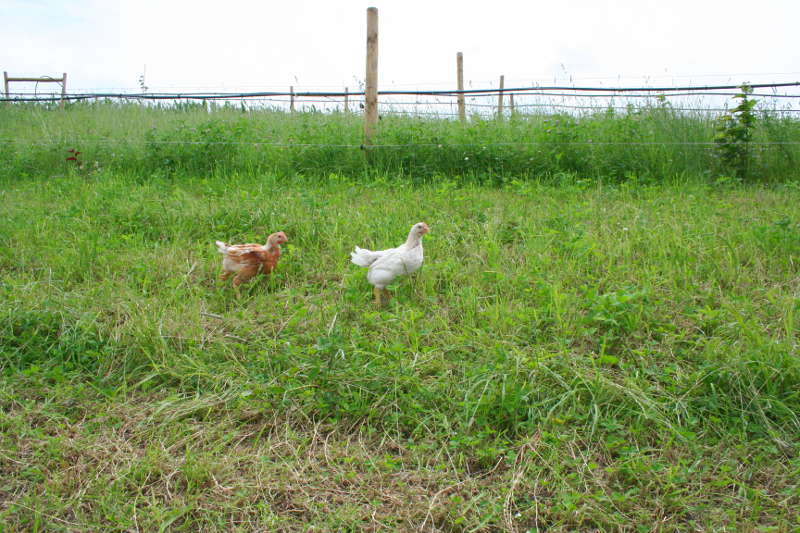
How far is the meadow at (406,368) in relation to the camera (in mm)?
2496

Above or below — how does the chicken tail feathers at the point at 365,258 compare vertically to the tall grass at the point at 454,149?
below

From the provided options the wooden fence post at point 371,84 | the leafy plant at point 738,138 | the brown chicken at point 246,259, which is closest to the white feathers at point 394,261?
the brown chicken at point 246,259

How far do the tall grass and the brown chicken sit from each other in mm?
3161

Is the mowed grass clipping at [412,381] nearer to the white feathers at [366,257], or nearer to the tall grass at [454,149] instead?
the white feathers at [366,257]

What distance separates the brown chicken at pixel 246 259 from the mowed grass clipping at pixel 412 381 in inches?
5.1

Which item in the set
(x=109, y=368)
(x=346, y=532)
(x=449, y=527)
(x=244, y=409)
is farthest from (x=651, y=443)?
(x=109, y=368)

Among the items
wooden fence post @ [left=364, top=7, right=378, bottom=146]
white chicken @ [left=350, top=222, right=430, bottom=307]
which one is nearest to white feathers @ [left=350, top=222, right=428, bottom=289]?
white chicken @ [left=350, top=222, right=430, bottom=307]

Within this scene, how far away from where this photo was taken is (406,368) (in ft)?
10.5

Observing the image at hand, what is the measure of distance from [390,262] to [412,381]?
1.09m

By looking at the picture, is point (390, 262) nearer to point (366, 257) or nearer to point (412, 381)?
point (366, 257)

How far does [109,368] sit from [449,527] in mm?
2293

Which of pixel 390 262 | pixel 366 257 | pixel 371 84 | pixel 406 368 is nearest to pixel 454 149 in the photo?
pixel 371 84

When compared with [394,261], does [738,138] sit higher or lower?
higher

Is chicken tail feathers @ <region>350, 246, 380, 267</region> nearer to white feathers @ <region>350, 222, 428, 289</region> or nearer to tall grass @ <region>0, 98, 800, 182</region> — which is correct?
white feathers @ <region>350, 222, 428, 289</region>
